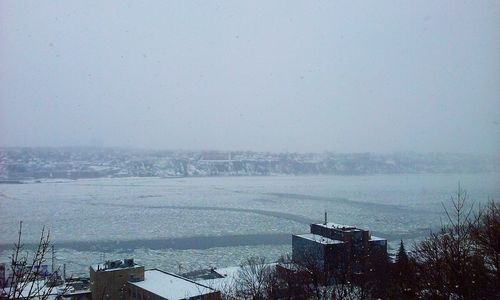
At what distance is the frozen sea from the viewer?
1062 cm

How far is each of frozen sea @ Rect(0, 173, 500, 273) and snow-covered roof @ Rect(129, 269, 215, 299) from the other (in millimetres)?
2100

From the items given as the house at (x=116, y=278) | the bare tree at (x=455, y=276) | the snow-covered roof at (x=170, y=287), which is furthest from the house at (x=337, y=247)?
the bare tree at (x=455, y=276)

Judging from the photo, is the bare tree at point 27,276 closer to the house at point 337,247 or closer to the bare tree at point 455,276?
the bare tree at point 455,276

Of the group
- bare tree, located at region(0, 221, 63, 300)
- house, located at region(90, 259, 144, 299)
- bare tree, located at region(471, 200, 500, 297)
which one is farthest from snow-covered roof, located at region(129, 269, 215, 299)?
bare tree, located at region(0, 221, 63, 300)

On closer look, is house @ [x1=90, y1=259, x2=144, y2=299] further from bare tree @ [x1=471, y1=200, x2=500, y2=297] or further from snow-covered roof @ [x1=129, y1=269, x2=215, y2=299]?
bare tree @ [x1=471, y1=200, x2=500, y2=297]

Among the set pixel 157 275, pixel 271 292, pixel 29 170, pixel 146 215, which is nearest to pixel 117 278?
pixel 157 275

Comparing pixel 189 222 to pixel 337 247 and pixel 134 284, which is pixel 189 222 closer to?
pixel 337 247

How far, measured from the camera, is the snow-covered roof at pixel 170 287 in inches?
242

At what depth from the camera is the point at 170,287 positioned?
6445mm

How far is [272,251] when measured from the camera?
420 inches

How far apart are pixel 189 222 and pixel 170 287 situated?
892cm

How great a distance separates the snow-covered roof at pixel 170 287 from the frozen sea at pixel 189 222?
210cm

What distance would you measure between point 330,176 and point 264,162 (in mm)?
6536

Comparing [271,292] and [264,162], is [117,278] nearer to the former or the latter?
[271,292]
